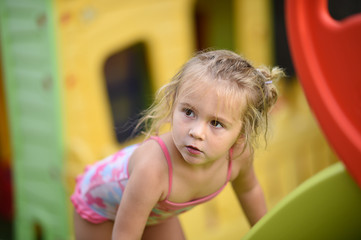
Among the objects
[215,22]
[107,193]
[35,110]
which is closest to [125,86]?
[215,22]

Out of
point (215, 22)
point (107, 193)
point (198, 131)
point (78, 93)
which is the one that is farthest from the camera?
point (215, 22)

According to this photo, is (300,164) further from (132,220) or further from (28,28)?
(132,220)

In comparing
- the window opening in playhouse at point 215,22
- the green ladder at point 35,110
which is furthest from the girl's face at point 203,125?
the window opening in playhouse at point 215,22

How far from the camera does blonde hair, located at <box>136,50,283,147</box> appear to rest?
0.86m

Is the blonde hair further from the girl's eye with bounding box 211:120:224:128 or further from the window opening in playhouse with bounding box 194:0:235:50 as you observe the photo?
the window opening in playhouse with bounding box 194:0:235:50

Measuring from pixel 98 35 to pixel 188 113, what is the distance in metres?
1.13

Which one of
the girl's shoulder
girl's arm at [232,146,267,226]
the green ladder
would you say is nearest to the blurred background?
the green ladder

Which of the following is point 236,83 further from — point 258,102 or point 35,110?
point 35,110

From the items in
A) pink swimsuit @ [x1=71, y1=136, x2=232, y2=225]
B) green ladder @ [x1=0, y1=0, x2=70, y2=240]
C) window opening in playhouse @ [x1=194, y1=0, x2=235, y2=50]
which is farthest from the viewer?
window opening in playhouse @ [x1=194, y1=0, x2=235, y2=50]

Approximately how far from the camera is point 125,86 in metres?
2.78

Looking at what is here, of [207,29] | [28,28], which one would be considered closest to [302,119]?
[207,29]

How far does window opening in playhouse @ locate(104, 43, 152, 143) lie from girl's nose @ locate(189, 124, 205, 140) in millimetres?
1814

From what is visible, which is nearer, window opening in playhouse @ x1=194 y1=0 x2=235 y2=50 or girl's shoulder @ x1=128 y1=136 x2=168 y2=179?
girl's shoulder @ x1=128 y1=136 x2=168 y2=179

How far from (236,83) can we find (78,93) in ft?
3.68
